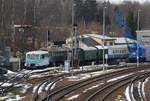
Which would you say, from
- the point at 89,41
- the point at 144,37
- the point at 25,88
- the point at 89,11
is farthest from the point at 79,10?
the point at 25,88

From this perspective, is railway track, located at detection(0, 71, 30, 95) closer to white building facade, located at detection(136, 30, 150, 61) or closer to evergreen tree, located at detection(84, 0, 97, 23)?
white building facade, located at detection(136, 30, 150, 61)

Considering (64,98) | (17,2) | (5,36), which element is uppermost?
(17,2)

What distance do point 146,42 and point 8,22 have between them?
1182 inches

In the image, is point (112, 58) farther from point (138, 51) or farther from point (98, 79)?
point (98, 79)

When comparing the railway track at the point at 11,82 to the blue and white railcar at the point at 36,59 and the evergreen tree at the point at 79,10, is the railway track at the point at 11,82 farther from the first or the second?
the evergreen tree at the point at 79,10

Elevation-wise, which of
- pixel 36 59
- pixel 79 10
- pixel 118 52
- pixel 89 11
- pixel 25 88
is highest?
pixel 79 10

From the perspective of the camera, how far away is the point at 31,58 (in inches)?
2269

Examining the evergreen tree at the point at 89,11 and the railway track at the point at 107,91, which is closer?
the railway track at the point at 107,91

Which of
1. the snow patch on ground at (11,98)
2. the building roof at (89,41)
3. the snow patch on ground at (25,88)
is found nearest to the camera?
the snow patch on ground at (11,98)

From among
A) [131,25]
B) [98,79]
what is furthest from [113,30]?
[98,79]

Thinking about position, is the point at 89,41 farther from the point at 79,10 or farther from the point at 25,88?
the point at 25,88

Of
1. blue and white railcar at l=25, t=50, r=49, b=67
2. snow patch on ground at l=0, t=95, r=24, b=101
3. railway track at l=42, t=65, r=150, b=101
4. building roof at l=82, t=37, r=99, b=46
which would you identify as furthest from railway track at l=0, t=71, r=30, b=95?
building roof at l=82, t=37, r=99, b=46

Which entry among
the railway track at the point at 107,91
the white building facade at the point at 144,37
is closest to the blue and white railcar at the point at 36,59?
the railway track at the point at 107,91

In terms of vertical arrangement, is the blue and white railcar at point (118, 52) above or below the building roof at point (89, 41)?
below
